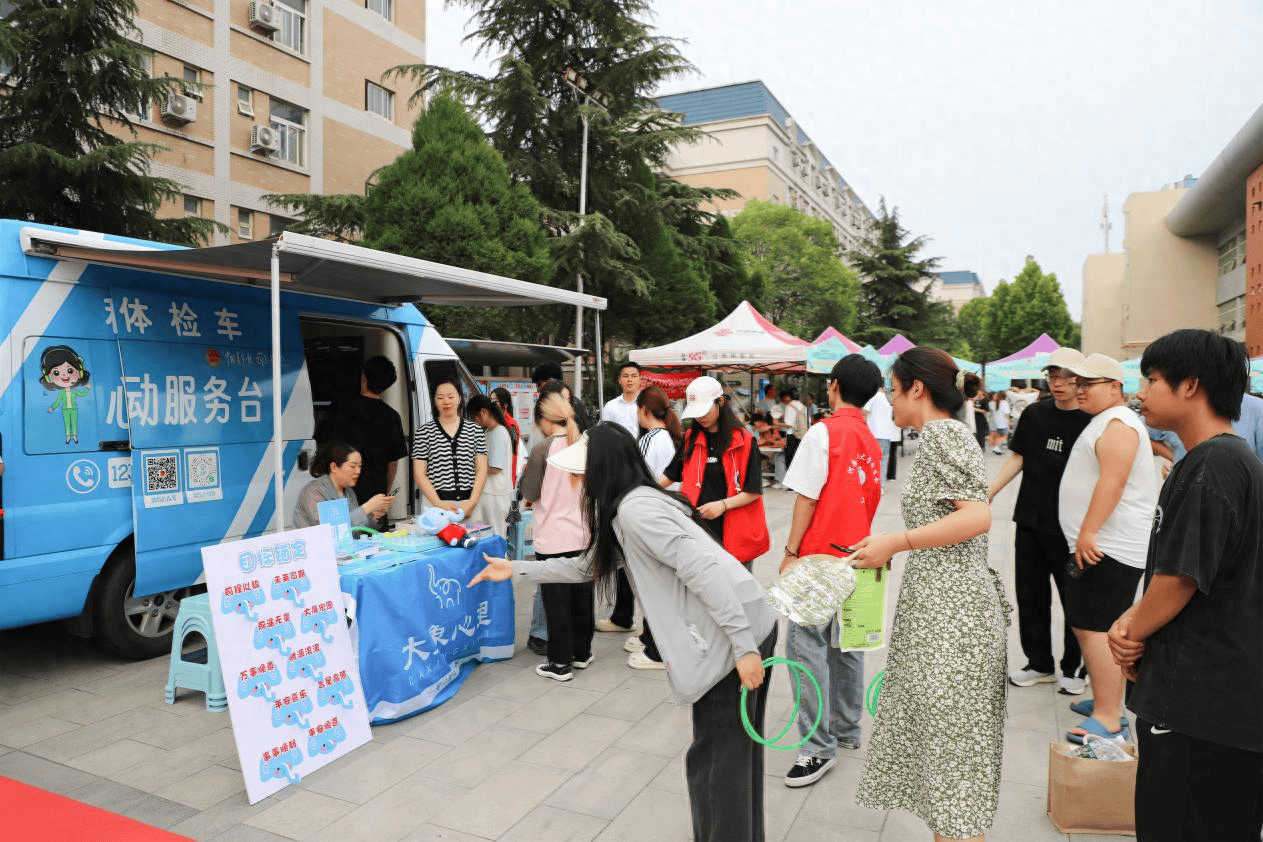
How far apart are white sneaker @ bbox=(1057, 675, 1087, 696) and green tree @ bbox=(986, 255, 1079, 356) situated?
54.7 metres

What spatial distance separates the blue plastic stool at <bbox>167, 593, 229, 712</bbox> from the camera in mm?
4215

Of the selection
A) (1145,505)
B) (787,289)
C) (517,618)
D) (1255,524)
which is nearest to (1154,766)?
(1255,524)

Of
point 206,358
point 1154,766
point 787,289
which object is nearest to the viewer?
point 1154,766

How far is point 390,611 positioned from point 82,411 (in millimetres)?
2062

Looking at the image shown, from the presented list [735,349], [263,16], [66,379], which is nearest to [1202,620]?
[66,379]

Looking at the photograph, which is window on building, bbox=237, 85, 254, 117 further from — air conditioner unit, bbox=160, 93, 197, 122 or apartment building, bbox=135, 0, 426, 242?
air conditioner unit, bbox=160, 93, 197, 122

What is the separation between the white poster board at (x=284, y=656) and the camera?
3.36m

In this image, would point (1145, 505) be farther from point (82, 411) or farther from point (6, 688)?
point (6, 688)

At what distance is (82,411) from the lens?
4.45 m

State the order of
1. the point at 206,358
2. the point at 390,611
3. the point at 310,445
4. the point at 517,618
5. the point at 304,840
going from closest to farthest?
the point at 304,840 → the point at 390,611 → the point at 206,358 → the point at 310,445 → the point at 517,618

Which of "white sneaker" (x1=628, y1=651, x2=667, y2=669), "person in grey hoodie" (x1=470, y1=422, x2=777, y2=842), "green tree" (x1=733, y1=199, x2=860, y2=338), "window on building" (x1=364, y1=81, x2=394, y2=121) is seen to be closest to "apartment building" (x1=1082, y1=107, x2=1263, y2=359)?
"green tree" (x1=733, y1=199, x2=860, y2=338)

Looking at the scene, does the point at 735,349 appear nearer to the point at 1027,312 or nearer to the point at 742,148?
the point at 742,148

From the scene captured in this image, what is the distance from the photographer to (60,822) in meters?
3.04

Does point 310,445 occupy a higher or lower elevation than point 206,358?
lower
